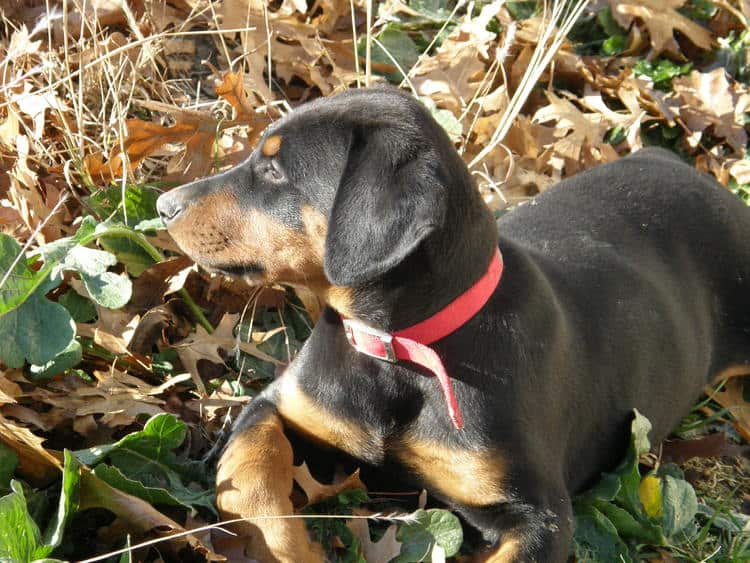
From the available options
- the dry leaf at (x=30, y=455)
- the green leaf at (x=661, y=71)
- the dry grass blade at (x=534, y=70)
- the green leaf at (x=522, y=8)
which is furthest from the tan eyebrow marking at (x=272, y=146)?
the green leaf at (x=661, y=71)

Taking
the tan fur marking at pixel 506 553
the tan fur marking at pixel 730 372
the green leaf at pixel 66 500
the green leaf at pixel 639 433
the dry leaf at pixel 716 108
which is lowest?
the tan fur marking at pixel 730 372

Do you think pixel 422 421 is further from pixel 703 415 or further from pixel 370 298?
pixel 703 415

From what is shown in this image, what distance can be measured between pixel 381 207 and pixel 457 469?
98 cm

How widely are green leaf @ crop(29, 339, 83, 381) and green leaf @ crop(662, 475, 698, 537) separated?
7.63ft

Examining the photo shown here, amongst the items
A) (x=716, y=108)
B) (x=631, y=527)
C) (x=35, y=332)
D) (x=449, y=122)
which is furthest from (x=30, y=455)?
(x=716, y=108)

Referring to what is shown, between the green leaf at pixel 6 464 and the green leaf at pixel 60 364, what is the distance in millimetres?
494

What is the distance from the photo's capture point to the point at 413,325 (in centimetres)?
323

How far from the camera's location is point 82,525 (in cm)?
322

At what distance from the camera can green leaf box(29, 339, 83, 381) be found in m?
3.63

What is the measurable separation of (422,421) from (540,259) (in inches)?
34.6

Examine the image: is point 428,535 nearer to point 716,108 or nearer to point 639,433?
point 639,433

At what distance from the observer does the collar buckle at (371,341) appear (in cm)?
329

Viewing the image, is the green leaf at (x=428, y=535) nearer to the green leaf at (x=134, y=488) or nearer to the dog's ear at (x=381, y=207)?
the green leaf at (x=134, y=488)

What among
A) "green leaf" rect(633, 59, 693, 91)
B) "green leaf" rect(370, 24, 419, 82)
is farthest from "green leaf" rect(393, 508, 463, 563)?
"green leaf" rect(633, 59, 693, 91)
